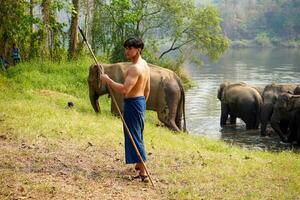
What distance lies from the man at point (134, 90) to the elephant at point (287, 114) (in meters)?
9.20

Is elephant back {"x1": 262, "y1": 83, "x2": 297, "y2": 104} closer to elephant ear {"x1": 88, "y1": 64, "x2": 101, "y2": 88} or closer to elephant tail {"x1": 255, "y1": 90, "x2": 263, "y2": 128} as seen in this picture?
elephant tail {"x1": 255, "y1": 90, "x2": 263, "y2": 128}

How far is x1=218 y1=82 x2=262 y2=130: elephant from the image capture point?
18.3m

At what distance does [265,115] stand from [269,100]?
65 centimetres

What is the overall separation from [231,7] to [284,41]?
34.8 m

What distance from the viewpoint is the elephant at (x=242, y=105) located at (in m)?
18.3

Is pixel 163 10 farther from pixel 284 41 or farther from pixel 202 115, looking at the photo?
pixel 284 41

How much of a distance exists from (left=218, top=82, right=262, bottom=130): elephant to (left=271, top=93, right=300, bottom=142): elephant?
6.94 feet

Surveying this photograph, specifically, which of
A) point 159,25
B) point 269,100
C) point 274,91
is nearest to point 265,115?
point 269,100

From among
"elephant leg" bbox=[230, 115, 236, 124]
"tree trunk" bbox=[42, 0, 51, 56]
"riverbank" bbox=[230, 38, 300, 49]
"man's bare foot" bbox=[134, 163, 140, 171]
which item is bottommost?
"riverbank" bbox=[230, 38, 300, 49]

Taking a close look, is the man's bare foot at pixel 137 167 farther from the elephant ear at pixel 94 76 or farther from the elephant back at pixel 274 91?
the elephant back at pixel 274 91

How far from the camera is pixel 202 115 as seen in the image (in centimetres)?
2044

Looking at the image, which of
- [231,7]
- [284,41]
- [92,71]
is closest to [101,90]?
[92,71]

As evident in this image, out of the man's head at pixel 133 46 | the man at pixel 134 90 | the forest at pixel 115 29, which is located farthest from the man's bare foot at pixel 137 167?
the forest at pixel 115 29

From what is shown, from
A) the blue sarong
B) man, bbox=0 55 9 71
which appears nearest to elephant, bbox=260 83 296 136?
man, bbox=0 55 9 71
